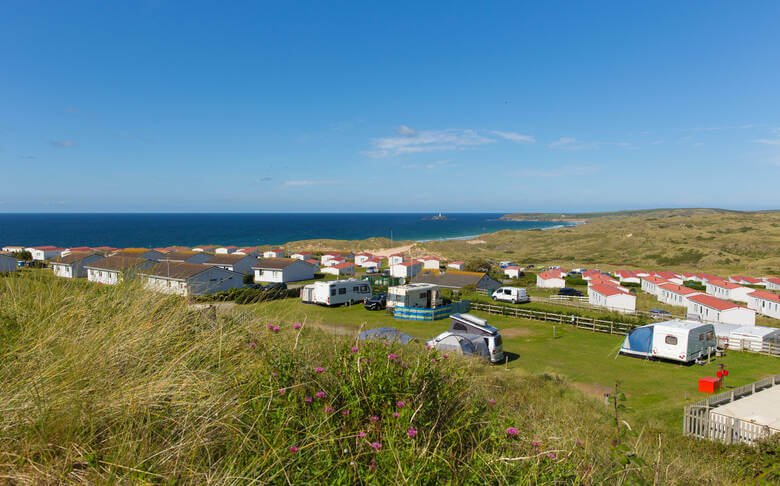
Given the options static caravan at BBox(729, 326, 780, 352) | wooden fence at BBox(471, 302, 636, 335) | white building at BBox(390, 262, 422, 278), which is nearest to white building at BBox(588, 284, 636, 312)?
wooden fence at BBox(471, 302, 636, 335)

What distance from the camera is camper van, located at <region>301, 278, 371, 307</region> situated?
91.6 feet

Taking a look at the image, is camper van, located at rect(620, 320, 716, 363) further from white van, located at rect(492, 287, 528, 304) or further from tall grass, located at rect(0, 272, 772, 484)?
tall grass, located at rect(0, 272, 772, 484)

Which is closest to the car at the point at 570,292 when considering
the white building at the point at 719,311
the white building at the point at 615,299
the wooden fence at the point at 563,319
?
the white building at the point at 615,299

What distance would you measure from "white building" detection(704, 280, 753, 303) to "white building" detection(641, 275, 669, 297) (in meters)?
4.69

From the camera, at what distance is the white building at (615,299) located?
2962cm

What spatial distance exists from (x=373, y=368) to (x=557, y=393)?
9052 millimetres

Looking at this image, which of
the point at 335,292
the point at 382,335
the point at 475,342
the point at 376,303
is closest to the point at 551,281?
the point at 376,303

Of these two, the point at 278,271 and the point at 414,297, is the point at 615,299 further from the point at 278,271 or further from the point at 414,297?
the point at 278,271

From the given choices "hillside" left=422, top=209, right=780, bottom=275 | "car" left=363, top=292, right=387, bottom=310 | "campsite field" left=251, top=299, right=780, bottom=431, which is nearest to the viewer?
"campsite field" left=251, top=299, right=780, bottom=431

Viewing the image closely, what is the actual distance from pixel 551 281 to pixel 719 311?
17.3 metres

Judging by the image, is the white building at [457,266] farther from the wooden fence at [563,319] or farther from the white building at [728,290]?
the white building at [728,290]

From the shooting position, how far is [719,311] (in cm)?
2586

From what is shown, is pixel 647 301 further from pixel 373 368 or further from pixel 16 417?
pixel 16 417

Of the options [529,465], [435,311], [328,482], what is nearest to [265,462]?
[328,482]
